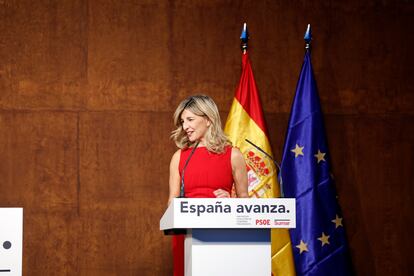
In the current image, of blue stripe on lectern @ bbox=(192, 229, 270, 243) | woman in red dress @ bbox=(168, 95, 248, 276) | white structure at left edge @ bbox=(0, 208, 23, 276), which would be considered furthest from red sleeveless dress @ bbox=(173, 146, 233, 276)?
white structure at left edge @ bbox=(0, 208, 23, 276)

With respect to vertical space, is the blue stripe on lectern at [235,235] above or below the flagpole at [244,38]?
below

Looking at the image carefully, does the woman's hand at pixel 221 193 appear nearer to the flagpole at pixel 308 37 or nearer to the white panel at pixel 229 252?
the white panel at pixel 229 252

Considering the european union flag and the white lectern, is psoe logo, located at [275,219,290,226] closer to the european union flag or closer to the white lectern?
the white lectern

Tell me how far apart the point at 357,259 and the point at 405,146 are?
907 mm

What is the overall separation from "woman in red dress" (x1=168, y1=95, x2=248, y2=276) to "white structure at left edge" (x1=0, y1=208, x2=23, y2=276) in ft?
4.94

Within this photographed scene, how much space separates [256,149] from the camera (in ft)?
16.5

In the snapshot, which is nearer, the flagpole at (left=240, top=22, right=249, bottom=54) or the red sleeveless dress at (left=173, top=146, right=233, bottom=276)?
the red sleeveless dress at (left=173, top=146, right=233, bottom=276)

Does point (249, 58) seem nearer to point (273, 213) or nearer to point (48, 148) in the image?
point (48, 148)

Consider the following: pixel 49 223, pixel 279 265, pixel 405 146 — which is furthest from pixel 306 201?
pixel 49 223

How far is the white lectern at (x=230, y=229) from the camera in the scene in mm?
3100

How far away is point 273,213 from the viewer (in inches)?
124

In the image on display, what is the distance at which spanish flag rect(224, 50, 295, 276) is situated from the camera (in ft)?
16.4

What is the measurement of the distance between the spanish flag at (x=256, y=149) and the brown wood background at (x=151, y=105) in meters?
0.24

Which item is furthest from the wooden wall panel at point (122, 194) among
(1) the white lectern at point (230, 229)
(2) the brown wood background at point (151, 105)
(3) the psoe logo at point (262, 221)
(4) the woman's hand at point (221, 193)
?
(3) the psoe logo at point (262, 221)
